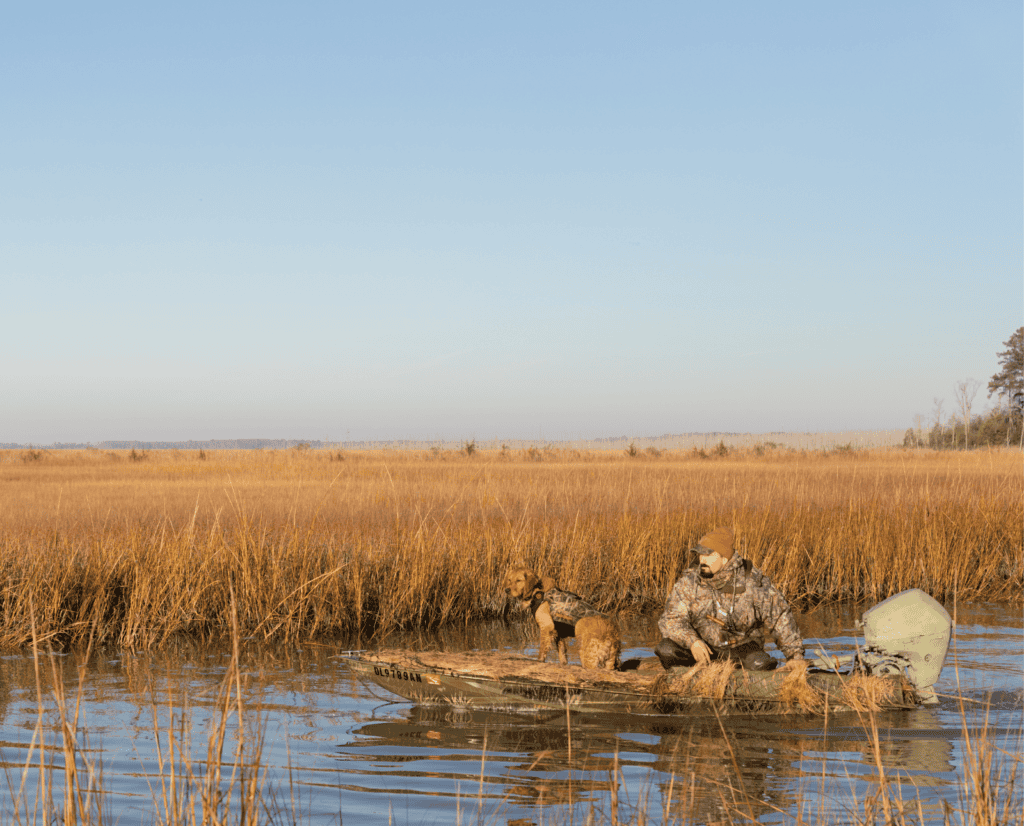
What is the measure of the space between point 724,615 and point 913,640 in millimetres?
1422

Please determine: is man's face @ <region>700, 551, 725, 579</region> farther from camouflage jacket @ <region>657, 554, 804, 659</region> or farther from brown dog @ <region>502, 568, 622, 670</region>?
brown dog @ <region>502, 568, 622, 670</region>

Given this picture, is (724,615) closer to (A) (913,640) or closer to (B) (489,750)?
(A) (913,640)

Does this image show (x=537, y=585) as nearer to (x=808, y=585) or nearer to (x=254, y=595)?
(x=254, y=595)

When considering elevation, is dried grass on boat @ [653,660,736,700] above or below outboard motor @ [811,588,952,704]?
below

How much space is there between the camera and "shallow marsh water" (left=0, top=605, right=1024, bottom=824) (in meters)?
5.54

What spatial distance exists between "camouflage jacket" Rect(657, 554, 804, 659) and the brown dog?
0.50m

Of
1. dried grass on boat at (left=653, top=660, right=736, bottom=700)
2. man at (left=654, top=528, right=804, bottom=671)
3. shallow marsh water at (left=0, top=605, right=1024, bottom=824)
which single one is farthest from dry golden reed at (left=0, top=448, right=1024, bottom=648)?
man at (left=654, top=528, right=804, bottom=671)

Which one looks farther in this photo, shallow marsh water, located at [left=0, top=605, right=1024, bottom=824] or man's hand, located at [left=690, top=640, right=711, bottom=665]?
man's hand, located at [left=690, top=640, right=711, bottom=665]

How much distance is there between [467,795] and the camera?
590cm

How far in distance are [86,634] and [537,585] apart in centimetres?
538

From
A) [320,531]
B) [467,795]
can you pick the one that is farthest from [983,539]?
[467,795]

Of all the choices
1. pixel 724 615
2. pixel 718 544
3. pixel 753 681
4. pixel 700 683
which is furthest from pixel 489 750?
pixel 718 544

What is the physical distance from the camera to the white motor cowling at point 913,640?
7.41 metres

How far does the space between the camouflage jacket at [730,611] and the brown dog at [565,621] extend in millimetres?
496
